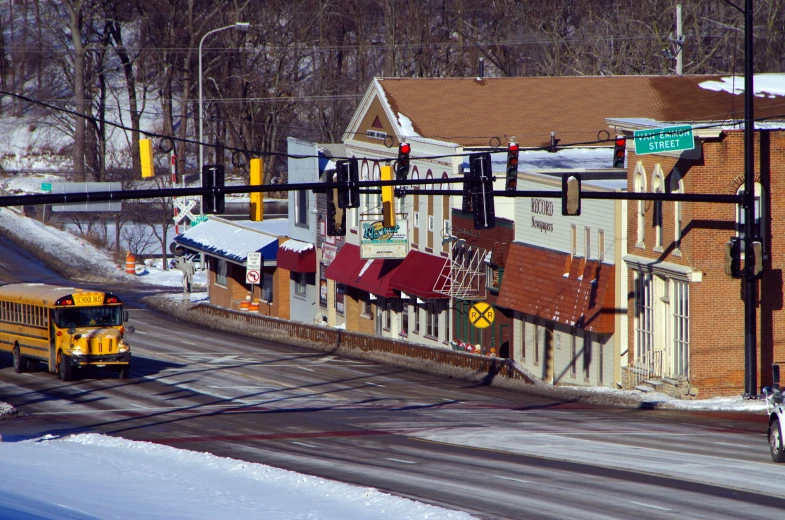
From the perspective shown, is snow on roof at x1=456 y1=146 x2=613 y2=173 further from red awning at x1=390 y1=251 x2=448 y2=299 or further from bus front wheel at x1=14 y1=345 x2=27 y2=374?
bus front wheel at x1=14 y1=345 x2=27 y2=374

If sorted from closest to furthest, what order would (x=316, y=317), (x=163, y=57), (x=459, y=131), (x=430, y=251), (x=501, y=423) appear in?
(x=501, y=423) < (x=430, y=251) < (x=459, y=131) < (x=316, y=317) < (x=163, y=57)

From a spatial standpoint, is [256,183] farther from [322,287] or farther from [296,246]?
[296,246]

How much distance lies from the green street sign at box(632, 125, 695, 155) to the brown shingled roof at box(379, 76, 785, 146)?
22111 mm

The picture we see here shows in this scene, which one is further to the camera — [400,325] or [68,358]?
[400,325]

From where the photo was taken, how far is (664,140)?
28562 mm

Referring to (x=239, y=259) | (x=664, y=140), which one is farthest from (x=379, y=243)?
(x=664, y=140)

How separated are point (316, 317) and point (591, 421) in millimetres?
32137

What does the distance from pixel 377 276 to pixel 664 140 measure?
23687 mm

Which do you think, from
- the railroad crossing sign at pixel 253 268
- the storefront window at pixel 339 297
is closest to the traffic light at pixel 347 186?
the railroad crossing sign at pixel 253 268

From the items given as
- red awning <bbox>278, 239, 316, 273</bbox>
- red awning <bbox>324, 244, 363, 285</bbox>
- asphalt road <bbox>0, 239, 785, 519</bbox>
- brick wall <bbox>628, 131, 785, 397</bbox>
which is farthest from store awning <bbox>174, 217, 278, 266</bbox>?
brick wall <bbox>628, 131, 785, 397</bbox>

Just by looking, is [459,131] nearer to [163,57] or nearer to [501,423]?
[501,423]

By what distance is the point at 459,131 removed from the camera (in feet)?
172

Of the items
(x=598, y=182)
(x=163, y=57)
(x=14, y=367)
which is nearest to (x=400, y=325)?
(x=598, y=182)

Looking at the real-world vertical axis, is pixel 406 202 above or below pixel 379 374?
above
